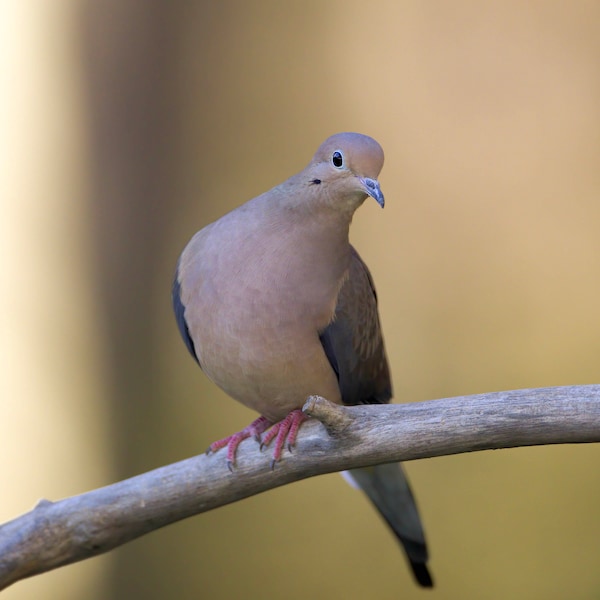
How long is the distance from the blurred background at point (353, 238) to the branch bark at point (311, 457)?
63.7 inches

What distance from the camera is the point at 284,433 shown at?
72.4 inches

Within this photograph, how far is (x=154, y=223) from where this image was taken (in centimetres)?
334

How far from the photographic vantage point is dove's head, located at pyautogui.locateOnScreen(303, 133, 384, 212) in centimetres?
178

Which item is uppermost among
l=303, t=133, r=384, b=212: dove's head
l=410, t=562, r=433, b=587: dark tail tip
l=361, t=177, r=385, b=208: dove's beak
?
l=303, t=133, r=384, b=212: dove's head

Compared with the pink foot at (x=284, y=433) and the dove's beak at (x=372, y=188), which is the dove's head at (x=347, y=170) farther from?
the pink foot at (x=284, y=433)

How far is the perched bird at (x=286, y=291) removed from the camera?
1.84 meters

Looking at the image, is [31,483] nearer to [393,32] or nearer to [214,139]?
[214,139]

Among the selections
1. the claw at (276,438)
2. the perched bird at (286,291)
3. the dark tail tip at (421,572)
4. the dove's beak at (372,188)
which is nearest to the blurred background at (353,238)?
the dark tail tip at (421,572)

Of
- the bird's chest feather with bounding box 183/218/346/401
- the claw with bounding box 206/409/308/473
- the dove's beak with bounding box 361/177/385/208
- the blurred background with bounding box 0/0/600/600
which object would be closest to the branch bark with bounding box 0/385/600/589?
the claw with bounding box 206/409/308/473

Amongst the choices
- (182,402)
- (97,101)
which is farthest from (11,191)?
(182,402)

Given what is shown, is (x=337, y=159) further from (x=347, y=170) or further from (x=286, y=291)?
(x=286, y=291)

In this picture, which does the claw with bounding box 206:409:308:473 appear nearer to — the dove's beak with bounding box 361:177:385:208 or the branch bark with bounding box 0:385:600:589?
the branch bark with bounding box 0:385:600:589

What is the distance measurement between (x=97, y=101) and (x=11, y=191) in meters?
0.50

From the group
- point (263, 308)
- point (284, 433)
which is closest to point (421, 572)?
point (284, 433)
